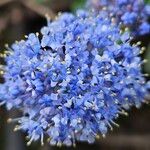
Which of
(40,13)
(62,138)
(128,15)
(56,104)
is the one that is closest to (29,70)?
(56,104)

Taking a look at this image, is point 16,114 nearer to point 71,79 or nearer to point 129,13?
point 129,13

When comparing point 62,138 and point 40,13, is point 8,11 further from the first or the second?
point 62,138

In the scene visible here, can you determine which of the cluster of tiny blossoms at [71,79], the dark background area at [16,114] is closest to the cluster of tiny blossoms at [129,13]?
the cluster of tiny blossoms at [71,79]

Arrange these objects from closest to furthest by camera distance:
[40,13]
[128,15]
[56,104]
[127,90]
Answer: [56,104] < [127,90] < [128,15] < [40,13]

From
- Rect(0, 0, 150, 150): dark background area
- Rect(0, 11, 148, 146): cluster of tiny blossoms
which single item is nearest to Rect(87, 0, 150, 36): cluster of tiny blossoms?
Rect(0, 11, 148, 146): cluster of tiny blossoms

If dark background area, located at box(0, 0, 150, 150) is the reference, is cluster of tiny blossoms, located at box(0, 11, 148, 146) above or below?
below

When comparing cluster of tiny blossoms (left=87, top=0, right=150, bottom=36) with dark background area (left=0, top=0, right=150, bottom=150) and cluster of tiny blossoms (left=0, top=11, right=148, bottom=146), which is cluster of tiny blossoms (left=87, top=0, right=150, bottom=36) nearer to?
cluster of tiny blossoms (left=0, top=11, right=148, bottom=146)
